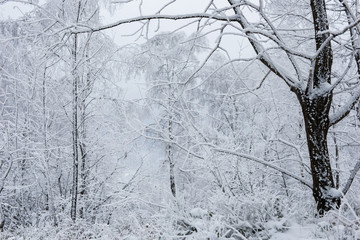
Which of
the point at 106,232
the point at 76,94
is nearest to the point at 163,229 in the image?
the point at 106,232

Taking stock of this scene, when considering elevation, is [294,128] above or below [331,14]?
below

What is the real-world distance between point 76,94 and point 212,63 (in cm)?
859

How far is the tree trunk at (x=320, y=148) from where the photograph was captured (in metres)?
2.60

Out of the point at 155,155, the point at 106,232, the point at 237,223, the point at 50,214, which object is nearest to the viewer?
the point at 237,223

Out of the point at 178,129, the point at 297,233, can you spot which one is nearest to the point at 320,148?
the point at 297,233

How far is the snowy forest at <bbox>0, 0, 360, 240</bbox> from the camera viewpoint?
8.55 ft

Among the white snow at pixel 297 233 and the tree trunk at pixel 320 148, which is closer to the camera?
the white snow at pixel 297 233

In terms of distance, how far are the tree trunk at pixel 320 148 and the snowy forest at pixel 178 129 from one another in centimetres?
1

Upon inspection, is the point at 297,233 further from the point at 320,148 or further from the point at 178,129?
the point at 178,129

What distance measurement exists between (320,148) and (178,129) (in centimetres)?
937

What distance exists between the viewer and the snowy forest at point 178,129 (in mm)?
2605

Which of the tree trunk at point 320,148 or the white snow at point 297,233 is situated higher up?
the tree trunk at point 320,148

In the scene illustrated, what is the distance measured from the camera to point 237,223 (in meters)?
2.80

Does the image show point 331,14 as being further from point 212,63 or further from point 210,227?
point 212,63
